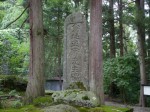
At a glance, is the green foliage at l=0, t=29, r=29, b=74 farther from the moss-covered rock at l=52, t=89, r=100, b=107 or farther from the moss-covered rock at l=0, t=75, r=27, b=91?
the moss-covered rock at l=52, t=89, r=100, b=107

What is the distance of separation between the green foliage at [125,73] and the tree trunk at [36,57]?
763cm

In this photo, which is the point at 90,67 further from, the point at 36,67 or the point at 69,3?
the point at 69,3

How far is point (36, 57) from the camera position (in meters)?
8.25

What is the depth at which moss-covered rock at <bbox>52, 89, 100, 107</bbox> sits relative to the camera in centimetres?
614

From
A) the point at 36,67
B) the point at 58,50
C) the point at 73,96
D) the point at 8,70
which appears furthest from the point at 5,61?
the point at 73,96

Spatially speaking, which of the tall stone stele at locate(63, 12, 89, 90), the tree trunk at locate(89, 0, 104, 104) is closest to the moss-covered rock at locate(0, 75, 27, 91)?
the tall stone stele at locate(63, 12, 89, 90)

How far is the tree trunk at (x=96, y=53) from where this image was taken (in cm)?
828

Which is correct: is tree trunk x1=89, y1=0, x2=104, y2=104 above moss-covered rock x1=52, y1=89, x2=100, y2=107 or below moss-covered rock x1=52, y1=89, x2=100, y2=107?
above

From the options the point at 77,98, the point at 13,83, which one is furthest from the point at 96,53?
the point at 13,83

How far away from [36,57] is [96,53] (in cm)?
206

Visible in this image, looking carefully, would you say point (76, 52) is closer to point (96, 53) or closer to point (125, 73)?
point (96, 53)

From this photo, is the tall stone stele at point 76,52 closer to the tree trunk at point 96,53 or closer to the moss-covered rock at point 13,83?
the tree trunk at point 96,53

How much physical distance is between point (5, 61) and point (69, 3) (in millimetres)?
5726

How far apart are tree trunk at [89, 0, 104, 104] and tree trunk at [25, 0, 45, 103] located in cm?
171
